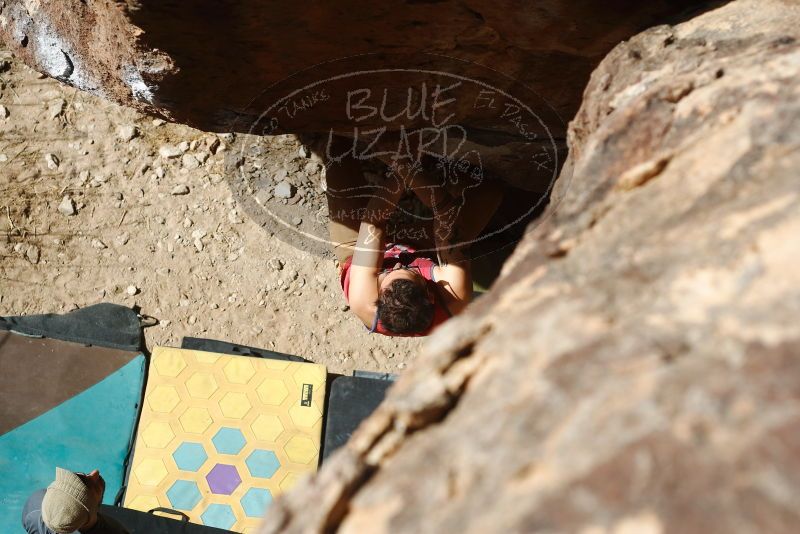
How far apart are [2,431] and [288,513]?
2.81 meters

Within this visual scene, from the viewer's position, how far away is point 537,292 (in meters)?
0.97

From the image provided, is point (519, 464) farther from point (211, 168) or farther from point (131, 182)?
point (131, 182)

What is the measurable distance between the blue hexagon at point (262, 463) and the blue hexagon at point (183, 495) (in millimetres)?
267

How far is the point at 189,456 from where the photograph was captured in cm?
300

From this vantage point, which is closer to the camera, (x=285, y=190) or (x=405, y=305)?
(x=405, y=305)

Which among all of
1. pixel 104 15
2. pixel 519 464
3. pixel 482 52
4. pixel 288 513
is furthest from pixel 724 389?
pixel 104 15

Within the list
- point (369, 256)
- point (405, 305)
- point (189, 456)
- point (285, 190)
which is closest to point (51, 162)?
point (285, 190)

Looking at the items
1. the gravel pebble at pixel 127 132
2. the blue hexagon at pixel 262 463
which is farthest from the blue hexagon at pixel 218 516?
the gravel pebble at pixel 127 132

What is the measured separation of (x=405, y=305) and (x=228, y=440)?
1174 mm

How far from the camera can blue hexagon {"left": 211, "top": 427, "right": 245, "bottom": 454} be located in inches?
118

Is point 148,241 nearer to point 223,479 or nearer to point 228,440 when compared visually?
point 228,440

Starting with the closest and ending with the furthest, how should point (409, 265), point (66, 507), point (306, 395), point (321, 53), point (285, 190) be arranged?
point (321, 53), point (66, 507), point (409, 265), point (306, 395), point (285, 190)

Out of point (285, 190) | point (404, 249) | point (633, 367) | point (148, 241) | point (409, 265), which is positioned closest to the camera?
point (633, 367)

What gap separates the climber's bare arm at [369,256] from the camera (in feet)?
8.77
